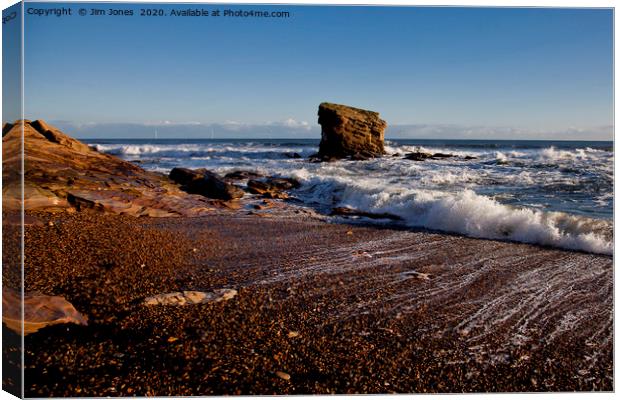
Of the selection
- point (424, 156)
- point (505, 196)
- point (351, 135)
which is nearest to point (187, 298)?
point (505, 196)

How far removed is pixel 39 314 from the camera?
2684mm

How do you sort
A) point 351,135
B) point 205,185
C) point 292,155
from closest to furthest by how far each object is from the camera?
point 205,185, point 351,135, point 292,155

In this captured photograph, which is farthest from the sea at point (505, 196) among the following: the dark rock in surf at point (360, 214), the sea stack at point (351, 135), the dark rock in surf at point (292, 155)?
the dark rock in surf at point (292, 155)

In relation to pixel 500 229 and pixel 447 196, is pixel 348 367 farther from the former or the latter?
pixel 447 196

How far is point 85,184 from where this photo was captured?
21.9ft

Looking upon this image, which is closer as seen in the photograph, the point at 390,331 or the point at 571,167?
the point at 390,331

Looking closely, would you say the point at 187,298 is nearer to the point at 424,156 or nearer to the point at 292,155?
the point at 424,156

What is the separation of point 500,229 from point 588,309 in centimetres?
241

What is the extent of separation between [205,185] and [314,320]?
21.2ft

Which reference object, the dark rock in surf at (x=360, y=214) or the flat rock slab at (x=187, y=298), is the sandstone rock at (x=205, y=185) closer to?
the dark rock in surf at (x=360, y=214)

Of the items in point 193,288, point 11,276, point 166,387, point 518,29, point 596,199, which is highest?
point 518,29

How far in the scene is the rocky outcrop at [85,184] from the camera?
20.0ft

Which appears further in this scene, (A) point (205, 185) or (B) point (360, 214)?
(A) point (205, 185)

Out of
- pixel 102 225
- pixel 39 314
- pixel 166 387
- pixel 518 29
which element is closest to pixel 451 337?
pixel 166 387
